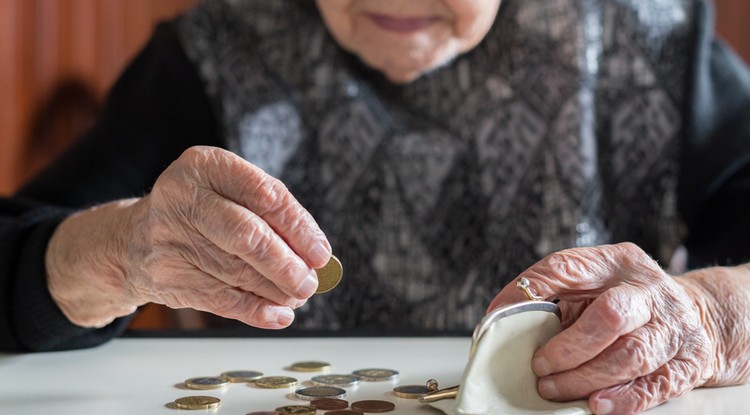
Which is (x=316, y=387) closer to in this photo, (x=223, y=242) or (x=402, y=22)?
(x=223, y=242)

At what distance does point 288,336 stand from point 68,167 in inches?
22.1

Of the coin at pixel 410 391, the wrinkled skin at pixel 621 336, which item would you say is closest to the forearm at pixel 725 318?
the wrinkled skin at pixel 621 336

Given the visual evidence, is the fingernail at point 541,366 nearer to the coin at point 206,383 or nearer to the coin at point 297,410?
the coin at point 297,410

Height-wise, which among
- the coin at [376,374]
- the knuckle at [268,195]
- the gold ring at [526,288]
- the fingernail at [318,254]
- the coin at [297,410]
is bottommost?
the coin at [376,374]

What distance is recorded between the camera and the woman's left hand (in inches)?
30.8

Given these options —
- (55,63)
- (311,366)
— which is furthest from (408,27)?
(55,63)

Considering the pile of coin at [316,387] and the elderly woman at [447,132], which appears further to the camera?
the elderly woman at [447,132]

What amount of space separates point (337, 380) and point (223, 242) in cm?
21

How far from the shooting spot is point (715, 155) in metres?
1.52

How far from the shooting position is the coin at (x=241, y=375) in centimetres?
93

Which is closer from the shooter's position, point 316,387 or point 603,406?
point 603,406

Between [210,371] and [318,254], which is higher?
[318,254]

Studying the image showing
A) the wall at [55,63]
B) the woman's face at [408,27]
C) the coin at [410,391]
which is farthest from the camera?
the wall at [55,63]

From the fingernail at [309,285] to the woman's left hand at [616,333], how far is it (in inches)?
6.6
